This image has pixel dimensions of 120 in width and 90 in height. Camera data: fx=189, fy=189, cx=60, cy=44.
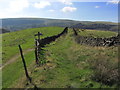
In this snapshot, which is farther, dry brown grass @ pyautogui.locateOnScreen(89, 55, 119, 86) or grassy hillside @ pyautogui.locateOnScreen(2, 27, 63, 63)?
grassy hillside @ pyautogui.locateOnScreen(2, 27, 63, 63)

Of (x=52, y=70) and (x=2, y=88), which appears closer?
(x=52, y=70)

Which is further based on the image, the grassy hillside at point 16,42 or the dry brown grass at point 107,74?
the grassy hillside at point 16,42

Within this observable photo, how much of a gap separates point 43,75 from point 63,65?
539cm

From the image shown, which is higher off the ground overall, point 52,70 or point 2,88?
point 52,70

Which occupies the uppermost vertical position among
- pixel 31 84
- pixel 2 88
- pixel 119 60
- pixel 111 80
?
pixel 119 60

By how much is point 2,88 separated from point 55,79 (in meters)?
10.8

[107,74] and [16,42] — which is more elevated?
[107,74]

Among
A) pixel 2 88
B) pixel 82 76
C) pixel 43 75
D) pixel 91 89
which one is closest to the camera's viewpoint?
pixel 91 89

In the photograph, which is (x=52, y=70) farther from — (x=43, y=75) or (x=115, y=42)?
(x=115, y=42)

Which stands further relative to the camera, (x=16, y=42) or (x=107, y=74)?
(x=16, y=42)

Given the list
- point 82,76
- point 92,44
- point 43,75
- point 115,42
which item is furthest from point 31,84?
point 92,44

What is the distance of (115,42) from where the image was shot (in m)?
35.8

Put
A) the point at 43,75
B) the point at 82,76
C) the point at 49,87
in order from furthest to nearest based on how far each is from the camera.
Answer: the point at 43,75 → the point at 82,76 → the point at 49,87

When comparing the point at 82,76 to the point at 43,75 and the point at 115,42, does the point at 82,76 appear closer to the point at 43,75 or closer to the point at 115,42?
the point at 43,75
